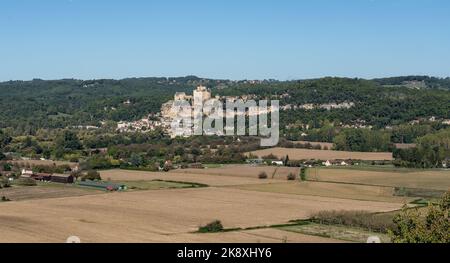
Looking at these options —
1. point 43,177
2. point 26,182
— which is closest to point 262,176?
point 43,177

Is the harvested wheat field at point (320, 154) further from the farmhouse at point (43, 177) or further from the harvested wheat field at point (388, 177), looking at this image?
the farmhouse at point (43, 177)

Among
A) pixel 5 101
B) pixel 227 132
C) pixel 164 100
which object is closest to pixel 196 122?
pixel 227 132

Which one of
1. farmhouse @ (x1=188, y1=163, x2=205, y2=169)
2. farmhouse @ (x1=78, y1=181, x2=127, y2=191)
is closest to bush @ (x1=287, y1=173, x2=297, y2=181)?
farmhouse @ (x1=188, y1=163, x2=205, y2=169)

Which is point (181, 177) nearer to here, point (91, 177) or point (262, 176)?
point (262, 176)

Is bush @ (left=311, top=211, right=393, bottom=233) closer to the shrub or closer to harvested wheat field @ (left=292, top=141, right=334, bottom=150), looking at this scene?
the shrub

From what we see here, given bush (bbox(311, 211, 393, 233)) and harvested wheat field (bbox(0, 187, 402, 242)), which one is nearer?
harvested wheat field (bbox(0, 187, 402, 242))
